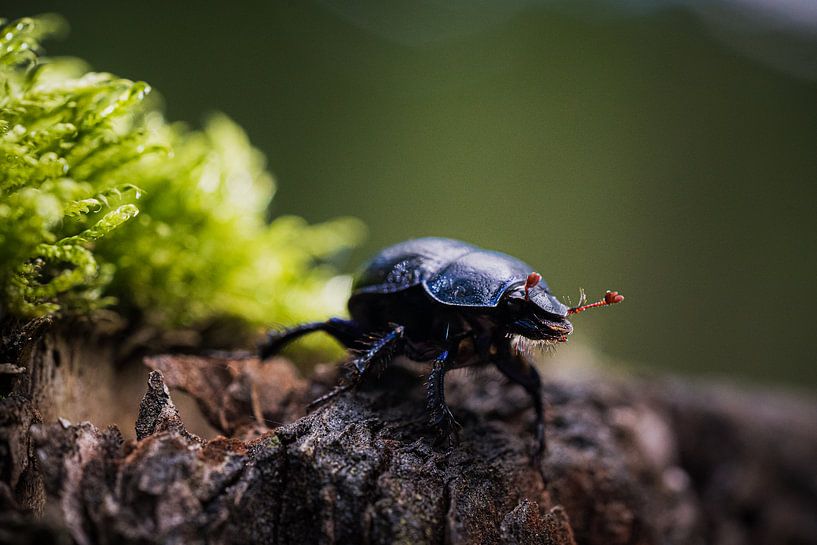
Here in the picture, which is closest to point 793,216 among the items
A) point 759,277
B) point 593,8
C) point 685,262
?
point 759,277

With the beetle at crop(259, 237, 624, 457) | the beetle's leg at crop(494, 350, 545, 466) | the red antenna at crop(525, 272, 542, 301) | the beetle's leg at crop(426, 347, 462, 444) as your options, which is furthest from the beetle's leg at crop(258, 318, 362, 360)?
the red antenna at crop(525, 272, 542, 301)

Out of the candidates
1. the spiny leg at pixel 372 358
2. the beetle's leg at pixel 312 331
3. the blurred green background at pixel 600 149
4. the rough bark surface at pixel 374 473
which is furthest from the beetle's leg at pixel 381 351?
the blurred green background at pixel 600 149

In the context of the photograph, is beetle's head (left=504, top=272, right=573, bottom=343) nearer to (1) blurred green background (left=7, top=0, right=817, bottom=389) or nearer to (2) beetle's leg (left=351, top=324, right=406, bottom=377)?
(2) beetle's leg (left=351, top=324, right=406, bottom=377)

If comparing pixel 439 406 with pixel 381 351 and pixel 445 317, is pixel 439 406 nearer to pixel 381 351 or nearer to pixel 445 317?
pixel 381 351

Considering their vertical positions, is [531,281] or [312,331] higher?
[531,281]

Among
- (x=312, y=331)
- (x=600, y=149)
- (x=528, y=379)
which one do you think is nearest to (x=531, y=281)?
(x=528, y=379)

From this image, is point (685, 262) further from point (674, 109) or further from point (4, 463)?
point (4, 463)
